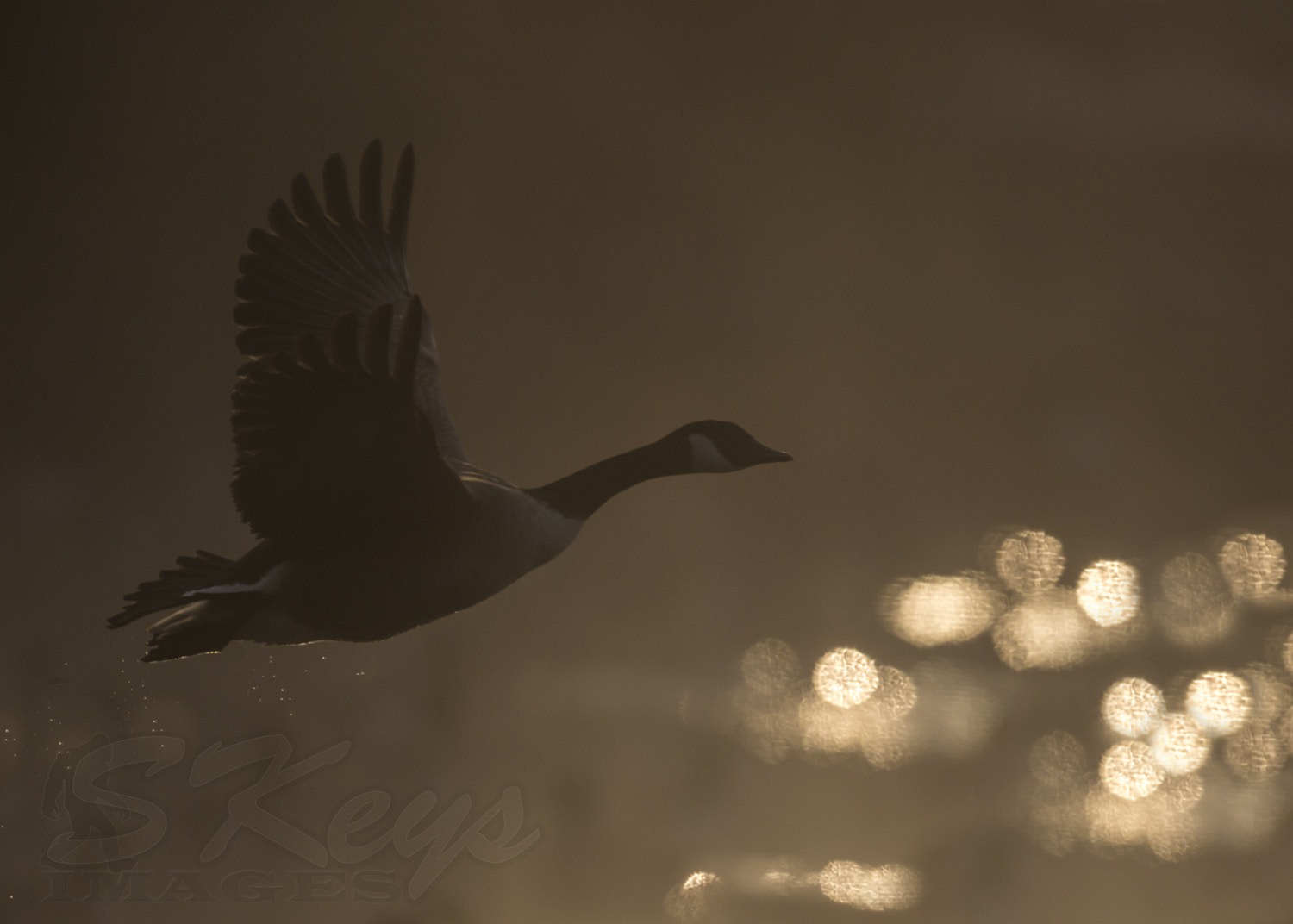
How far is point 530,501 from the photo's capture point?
0.85m

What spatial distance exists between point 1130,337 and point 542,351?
2.66 feet

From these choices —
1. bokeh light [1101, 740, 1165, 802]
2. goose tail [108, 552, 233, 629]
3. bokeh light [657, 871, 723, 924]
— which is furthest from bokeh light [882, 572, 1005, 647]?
goose tail [108, 552, 233, 629]

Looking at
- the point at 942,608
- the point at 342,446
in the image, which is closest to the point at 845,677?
the point at 942,608

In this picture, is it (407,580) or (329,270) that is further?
(329,270)

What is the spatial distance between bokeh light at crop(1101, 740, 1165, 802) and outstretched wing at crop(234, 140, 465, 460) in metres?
0.99

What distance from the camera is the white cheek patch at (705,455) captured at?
92 centimetres

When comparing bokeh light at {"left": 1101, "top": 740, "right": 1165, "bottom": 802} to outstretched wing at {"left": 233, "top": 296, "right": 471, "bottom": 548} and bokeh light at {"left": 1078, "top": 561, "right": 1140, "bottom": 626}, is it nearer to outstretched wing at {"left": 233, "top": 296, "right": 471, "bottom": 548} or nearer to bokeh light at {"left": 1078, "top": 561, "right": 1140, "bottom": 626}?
bokeh light at {"left": 1078, "top": 561, "right": 1140, "bottom": 626}

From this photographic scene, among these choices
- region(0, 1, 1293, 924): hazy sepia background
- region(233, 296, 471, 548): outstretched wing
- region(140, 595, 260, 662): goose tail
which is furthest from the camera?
region(0, 1, 1293, 924): hazy sepia background

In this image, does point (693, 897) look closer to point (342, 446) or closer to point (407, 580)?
point (407, 580)

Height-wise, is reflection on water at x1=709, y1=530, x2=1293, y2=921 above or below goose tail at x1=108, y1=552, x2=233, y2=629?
below

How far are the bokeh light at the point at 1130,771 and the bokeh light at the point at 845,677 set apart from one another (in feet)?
1.10

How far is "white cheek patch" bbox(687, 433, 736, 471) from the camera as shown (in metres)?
0.92

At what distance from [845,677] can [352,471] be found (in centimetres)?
81

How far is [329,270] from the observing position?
956mm
